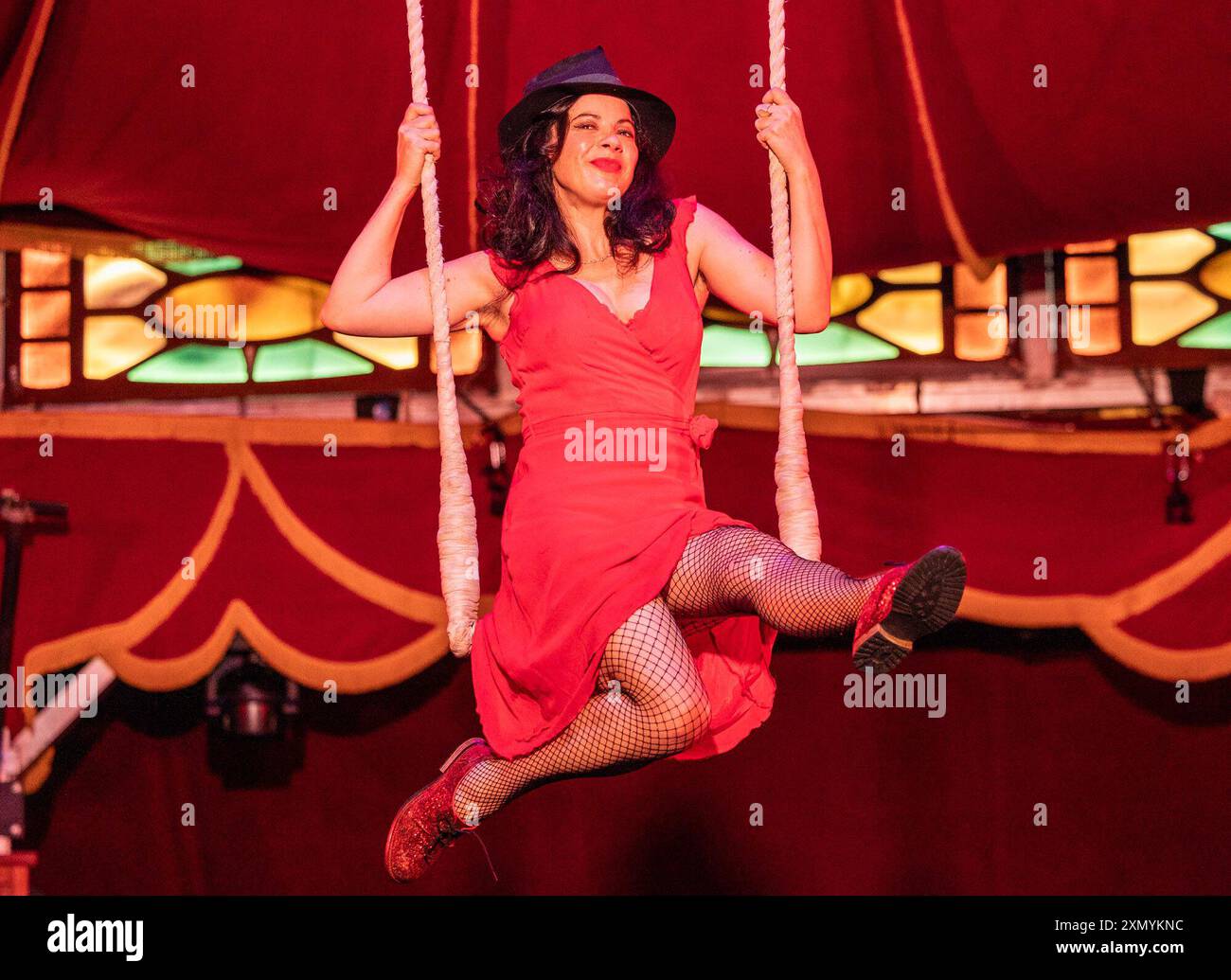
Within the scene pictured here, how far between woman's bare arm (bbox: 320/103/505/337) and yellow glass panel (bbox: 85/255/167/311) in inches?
64.3

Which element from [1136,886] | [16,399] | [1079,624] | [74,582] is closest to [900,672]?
[1079,624]

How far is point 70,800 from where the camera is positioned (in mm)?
4234

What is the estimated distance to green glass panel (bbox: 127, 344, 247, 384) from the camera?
443 cm

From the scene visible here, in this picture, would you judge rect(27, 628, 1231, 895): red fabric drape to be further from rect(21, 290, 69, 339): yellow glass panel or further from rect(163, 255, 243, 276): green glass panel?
rect(163, 255, 243, 276): green glass panel

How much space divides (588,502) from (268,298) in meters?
1.92

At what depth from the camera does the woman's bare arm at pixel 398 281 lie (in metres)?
2.96

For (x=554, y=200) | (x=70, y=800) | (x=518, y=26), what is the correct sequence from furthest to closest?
(x=70, y=800) → (x=518, y=26) → (x=554, y=200)

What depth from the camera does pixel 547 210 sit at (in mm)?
2975

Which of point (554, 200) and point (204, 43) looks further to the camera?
point (204, 43)

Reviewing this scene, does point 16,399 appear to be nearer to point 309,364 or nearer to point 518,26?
point 309,364

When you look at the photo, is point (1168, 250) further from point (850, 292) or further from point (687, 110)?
point (687, 110)

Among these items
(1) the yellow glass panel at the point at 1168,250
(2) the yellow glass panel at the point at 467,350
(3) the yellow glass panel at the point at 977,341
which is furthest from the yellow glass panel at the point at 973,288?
(2) the yellow glass panel at the point at 467,350

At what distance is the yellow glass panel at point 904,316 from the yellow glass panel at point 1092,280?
0.35m
